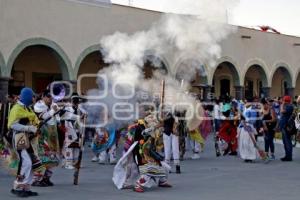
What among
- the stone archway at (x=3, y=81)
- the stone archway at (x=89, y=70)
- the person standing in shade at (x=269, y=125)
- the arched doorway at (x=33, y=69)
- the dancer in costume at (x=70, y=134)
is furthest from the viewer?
the stone archway at (x=89, y=70)

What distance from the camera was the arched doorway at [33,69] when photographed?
22.6 metres

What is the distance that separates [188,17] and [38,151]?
6019 mm

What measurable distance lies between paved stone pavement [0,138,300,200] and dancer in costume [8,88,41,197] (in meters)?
0.23

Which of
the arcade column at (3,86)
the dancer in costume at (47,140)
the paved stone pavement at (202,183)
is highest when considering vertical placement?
the arcade column at (3,86)

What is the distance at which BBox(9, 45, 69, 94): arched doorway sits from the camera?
22.6 m

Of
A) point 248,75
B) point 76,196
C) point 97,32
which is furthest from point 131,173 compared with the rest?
point 248,75

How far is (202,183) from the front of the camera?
33.9 ft

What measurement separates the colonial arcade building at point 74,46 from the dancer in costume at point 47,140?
479 centimetres

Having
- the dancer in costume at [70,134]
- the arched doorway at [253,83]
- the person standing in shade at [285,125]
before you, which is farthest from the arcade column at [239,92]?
the dancer in costume at [70,134]

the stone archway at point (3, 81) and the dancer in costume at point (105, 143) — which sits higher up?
the stone archway at point (3, 81)

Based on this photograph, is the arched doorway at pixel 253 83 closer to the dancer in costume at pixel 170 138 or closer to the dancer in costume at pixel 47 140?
the dancer in costume at pixel 170 138

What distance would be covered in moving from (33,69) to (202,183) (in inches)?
563

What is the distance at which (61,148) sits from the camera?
12.4 metres

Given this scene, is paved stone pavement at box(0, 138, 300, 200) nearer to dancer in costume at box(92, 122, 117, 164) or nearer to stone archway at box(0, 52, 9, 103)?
dancer in costume at box(92, 122, 117, 164)
